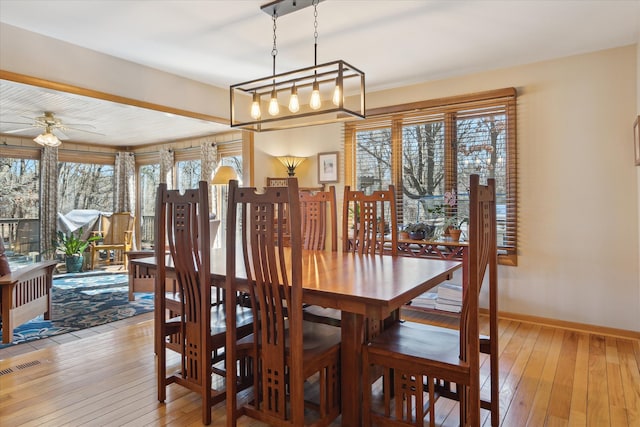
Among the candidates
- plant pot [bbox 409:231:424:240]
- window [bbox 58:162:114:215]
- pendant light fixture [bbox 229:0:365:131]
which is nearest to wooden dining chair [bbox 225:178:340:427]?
pendant light fixture [bbox 229:0:365:131]

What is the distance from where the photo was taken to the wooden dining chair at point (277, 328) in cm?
171

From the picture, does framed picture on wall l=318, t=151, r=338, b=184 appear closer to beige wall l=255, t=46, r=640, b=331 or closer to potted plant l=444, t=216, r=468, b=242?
potted plant l=444, t=216, r=468, b=242

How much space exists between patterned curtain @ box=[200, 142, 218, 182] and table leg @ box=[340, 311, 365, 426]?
5158 mm

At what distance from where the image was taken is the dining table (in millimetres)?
1656

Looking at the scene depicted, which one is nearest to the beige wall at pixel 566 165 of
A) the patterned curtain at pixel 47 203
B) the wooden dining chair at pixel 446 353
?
the wooden dining chair at pixel 446 353

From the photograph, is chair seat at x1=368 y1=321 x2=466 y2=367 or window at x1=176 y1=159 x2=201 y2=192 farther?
window at x1=176 y1=159 x2=201 y2=192

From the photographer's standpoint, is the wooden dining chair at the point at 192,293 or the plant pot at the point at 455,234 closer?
the wooden dining chair at the point at 192,293

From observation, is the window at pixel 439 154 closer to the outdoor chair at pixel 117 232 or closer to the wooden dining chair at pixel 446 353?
the wooden dining chair at pixel 446 353

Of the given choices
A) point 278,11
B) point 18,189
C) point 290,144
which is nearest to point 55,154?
point 18,189

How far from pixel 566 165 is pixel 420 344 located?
261cm

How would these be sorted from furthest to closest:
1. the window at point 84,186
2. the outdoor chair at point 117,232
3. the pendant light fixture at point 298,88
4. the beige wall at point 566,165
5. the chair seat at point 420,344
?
the window at point 84,186 → the outdoor chair at point 117,232 → the beige wall at point 566,165 → the pendant light fixture at point 298,88 → the chair seat at point 420,344

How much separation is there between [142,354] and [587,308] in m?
3.80

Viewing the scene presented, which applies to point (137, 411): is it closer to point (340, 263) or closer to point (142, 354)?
point (142, 354)

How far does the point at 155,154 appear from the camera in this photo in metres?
7.72
